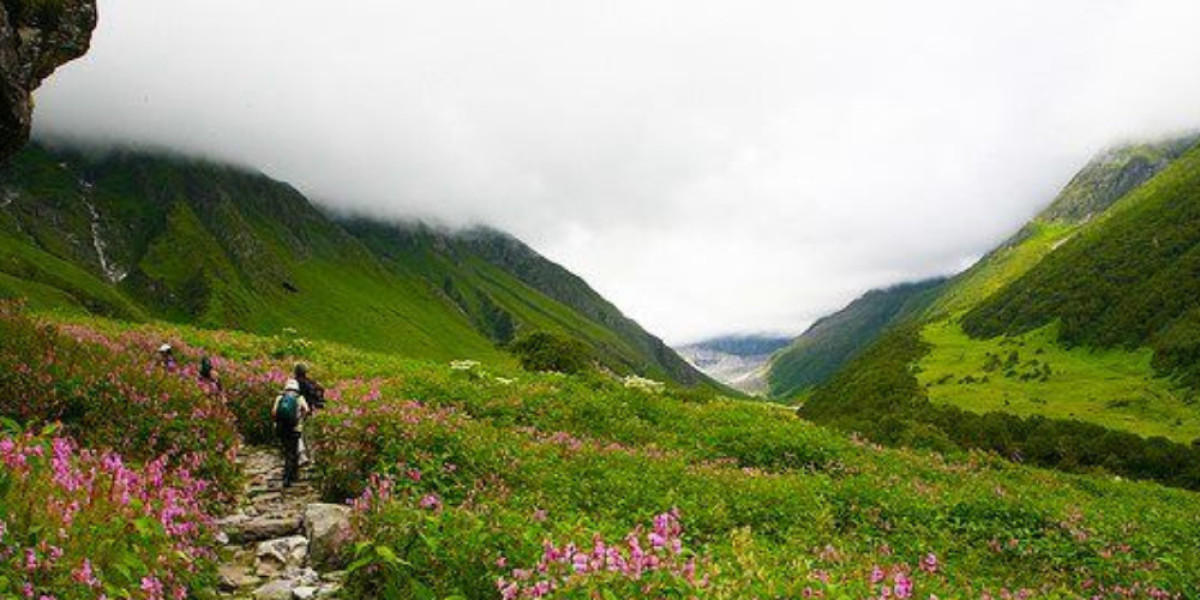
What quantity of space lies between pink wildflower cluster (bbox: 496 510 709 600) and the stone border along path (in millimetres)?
3749

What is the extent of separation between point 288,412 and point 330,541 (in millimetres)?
5840

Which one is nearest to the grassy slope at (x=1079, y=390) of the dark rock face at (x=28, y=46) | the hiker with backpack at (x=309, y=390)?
the hiker with backpack at (x=309, y=390)

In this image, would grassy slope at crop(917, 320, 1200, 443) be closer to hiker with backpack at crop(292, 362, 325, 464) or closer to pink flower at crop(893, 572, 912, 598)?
hiker with backpack at crop(292, 362, 325, 464)

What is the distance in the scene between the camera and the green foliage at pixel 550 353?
55.8 meters

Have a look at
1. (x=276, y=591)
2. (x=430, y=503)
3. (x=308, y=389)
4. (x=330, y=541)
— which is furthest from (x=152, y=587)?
(x=308, y=389)

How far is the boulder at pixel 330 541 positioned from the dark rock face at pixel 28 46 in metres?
12.0

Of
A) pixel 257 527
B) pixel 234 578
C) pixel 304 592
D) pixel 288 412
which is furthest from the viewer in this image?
pixel 288 412

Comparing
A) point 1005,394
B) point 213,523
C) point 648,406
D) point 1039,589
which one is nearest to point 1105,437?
point 1005,394

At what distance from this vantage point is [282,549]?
12.1 meters

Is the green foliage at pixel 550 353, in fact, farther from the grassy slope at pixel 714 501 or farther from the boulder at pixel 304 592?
the boulder at pixel 304 592

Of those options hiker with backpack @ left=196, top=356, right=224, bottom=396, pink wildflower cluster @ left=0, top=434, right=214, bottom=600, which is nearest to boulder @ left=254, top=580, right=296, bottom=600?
pink wildflower cluster @ left=0, top=434, right=214, bottom=600

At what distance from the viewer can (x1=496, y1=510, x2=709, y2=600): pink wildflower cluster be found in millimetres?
7633

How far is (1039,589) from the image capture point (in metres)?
15.1

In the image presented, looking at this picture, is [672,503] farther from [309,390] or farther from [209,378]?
[209,378]
